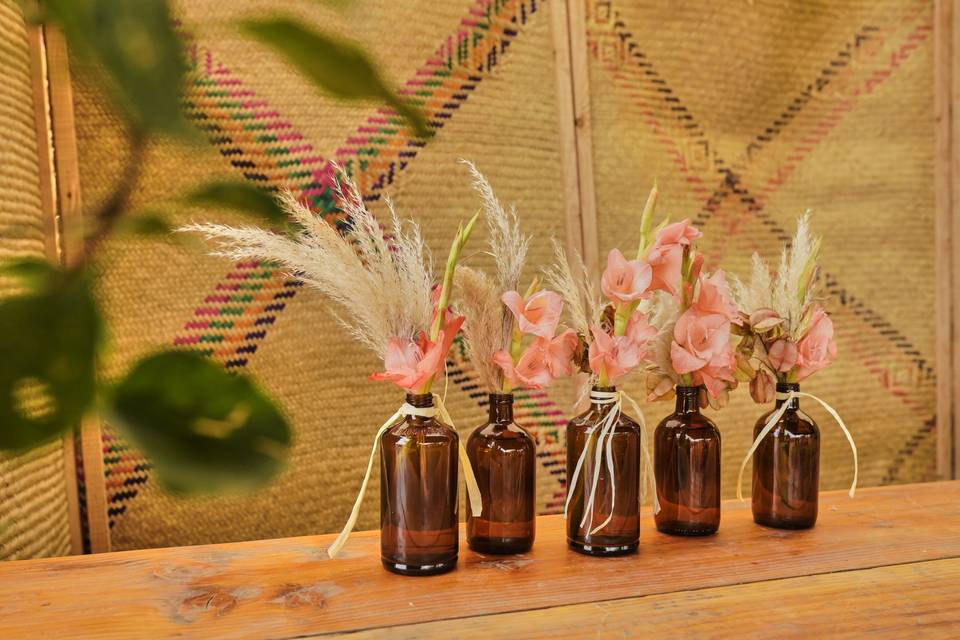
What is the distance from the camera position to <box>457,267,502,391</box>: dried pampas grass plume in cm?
91

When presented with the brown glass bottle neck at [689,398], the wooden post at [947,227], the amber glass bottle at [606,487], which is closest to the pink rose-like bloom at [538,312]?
the amber glass bottle at [606,487]

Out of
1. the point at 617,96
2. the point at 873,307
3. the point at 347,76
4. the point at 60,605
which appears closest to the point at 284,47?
the point at 347,76

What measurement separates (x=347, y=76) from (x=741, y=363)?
0.60 metres

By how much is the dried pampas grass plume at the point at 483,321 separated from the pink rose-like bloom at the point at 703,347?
210 millimetres

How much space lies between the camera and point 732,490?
5.46ft

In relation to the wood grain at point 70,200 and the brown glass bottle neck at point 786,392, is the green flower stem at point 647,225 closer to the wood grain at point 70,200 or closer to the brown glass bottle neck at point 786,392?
the brown glass bottle neck at point 786,392

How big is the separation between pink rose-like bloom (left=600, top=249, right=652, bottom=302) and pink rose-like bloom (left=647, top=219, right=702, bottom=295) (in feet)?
0.06

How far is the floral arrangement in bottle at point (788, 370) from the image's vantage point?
103cm

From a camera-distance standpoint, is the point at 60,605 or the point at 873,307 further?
the point at 873,307

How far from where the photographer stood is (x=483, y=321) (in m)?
0.93

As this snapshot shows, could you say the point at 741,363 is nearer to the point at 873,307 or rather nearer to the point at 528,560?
the point at 528,560

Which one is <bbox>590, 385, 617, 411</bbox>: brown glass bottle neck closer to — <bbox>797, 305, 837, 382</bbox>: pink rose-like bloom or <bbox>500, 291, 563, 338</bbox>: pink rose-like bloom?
<bbox>500, 291, 563, 338</bbox>: pink rose-like bloom

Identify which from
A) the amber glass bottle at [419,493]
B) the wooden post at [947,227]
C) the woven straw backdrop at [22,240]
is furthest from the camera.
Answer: the wooden post at [947,227]

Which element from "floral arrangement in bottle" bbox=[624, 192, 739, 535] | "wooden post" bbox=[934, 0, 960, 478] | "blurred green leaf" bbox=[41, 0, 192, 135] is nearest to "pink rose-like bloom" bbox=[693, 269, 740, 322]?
"floral arrangement in bottle" bbox=[624, 192, 739, 535]
